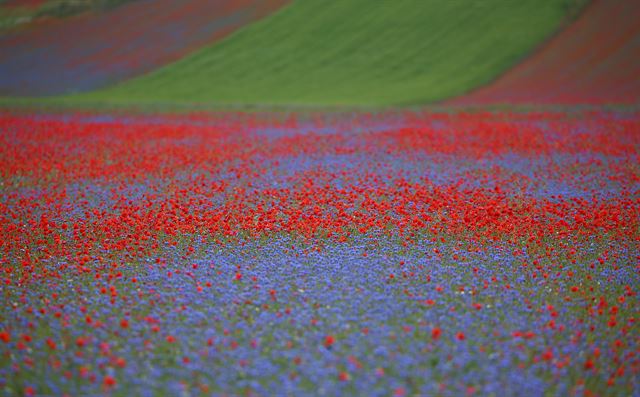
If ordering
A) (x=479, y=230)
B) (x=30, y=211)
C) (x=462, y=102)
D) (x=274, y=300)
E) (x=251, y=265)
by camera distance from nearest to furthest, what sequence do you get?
1. (x=274, y=300)
2. (x=251, y=265)
3. (x=479, y=230)
4. (x=30, y=211)
5. (x=462, y=102)

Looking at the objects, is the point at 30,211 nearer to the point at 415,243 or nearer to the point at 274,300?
the point at 274,300

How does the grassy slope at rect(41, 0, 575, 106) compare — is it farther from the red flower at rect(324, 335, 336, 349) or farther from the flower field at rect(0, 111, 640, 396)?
the red flower at rect(324, 335, 336, 349)

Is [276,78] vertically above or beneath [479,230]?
above

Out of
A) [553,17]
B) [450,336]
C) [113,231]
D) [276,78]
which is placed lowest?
[450,336]

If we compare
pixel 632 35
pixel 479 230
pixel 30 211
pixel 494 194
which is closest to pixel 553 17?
pixel 632 35

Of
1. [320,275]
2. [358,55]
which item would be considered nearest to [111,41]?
[358,55]

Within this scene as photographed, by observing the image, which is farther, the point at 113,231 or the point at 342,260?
the point at 113,231

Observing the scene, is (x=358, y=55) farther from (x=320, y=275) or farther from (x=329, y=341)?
(x=329, y=341)

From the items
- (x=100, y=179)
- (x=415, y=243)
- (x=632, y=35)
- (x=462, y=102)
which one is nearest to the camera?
(x=415, y=243)
